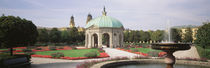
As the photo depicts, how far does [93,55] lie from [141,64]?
25.7 feet

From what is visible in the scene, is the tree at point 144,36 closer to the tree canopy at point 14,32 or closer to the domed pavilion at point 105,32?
the domed pavilion at point 105,32

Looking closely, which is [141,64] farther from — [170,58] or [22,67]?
[22,67]

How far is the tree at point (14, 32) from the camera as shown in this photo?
14203mm

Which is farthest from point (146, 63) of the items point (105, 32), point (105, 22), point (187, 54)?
point (105, 22)

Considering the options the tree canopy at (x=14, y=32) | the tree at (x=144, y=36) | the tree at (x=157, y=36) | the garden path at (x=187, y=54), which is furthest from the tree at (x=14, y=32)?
the tree at (x=144, y=36)

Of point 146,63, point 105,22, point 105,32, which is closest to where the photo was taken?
point 146,63

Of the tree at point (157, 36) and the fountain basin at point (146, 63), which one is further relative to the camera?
the tree at point (157, 36)

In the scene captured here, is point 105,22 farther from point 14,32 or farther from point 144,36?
point 144,36

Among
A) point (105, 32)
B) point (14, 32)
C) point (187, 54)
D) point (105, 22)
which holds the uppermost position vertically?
point (105, 22)

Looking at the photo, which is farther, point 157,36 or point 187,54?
point 157,36

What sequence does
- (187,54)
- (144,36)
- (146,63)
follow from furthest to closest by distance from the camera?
(144,36) → (187,54) → (146,63)

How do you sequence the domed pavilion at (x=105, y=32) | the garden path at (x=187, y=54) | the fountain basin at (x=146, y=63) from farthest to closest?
the domed pavilion at (x=105, y=32)
the garden path at (x=187, y=54)
the fountain basin at (x=146, y=63)

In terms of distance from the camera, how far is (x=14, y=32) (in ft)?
47.6

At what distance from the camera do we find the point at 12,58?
13.7 meters
